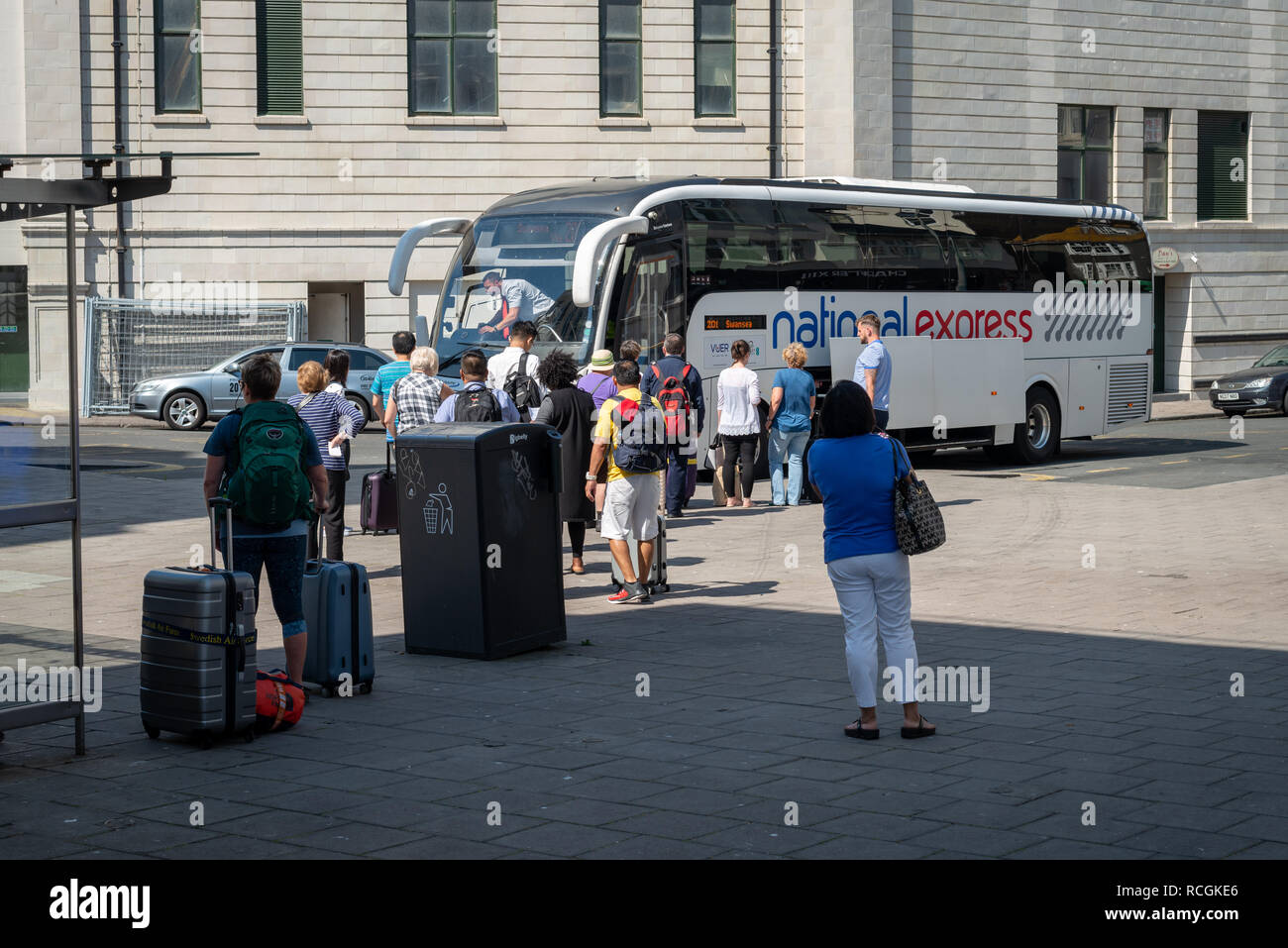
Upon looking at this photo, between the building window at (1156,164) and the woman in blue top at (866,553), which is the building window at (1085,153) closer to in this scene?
the building window at (1156,164)

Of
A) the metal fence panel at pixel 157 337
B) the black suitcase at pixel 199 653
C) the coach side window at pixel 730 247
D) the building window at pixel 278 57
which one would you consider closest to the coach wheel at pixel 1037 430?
the coach side window at pixel 730 247

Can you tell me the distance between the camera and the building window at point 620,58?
31844 millimetres

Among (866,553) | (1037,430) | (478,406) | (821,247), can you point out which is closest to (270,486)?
(866,553)

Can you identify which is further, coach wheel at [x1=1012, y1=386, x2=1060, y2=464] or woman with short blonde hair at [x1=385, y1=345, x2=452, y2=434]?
coach wheel at [x1=1012, y1=386, x2=1060, y2=464]

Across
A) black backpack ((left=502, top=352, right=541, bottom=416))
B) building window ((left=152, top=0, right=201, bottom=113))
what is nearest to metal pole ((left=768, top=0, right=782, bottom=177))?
building window ((left=152, top=0, right=201, bottom=113))

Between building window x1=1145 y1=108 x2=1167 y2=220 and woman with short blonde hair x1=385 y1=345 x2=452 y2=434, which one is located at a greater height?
building window x1=1145 y1=108 x2=1167 y2=220

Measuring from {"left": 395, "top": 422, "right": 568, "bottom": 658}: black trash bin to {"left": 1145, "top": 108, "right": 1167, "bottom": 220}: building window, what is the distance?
31.0 metres

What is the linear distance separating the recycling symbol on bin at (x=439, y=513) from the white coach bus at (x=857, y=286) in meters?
7.41

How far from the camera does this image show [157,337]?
3023 centimetres

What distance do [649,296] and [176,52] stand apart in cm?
1650

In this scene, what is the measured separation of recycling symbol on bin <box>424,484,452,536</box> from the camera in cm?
918

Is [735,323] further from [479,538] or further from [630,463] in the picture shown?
[479,538]

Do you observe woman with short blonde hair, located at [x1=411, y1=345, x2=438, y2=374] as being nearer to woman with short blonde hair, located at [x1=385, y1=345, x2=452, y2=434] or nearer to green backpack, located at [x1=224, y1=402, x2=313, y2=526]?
woman with short blonde hair, located at [x1=385, y1=345, x2=452, y2=434]
